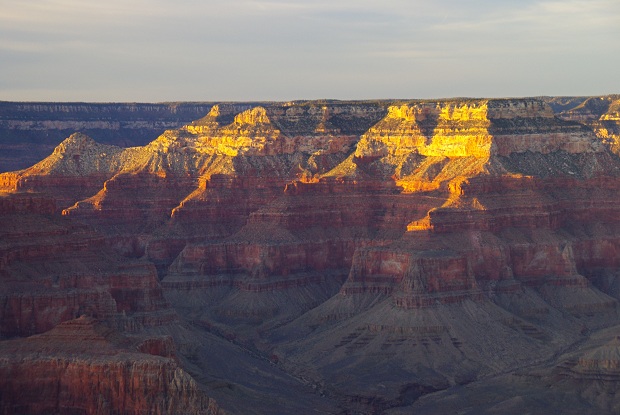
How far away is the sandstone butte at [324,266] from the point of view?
110 meters

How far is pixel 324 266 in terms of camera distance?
15600cm

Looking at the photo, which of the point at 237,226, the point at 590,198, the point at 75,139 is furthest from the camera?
the point at 75,139

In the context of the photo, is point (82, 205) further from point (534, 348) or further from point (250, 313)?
point (534, 348)

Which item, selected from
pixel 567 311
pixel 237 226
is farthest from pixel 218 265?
pixel 567 311

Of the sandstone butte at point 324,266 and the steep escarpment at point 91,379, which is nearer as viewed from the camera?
the steep escarpment at point 91,379

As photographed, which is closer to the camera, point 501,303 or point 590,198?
point 501,303

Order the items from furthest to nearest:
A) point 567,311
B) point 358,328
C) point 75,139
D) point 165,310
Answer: point 75,139, point 567,311, point 358,328, point 165,310

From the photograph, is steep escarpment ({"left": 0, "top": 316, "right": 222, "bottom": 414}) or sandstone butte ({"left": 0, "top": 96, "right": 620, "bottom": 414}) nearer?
steep escarpment ({"left": 0, "top": 316, "right": 222, "bottom": 414})

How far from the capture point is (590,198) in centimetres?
15388

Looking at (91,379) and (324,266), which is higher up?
(91,379)

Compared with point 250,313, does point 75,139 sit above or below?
above

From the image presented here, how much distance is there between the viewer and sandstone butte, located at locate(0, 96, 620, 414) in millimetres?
110188

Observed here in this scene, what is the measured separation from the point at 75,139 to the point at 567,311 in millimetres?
57870

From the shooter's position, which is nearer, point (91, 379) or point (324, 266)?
point (91, 379)
